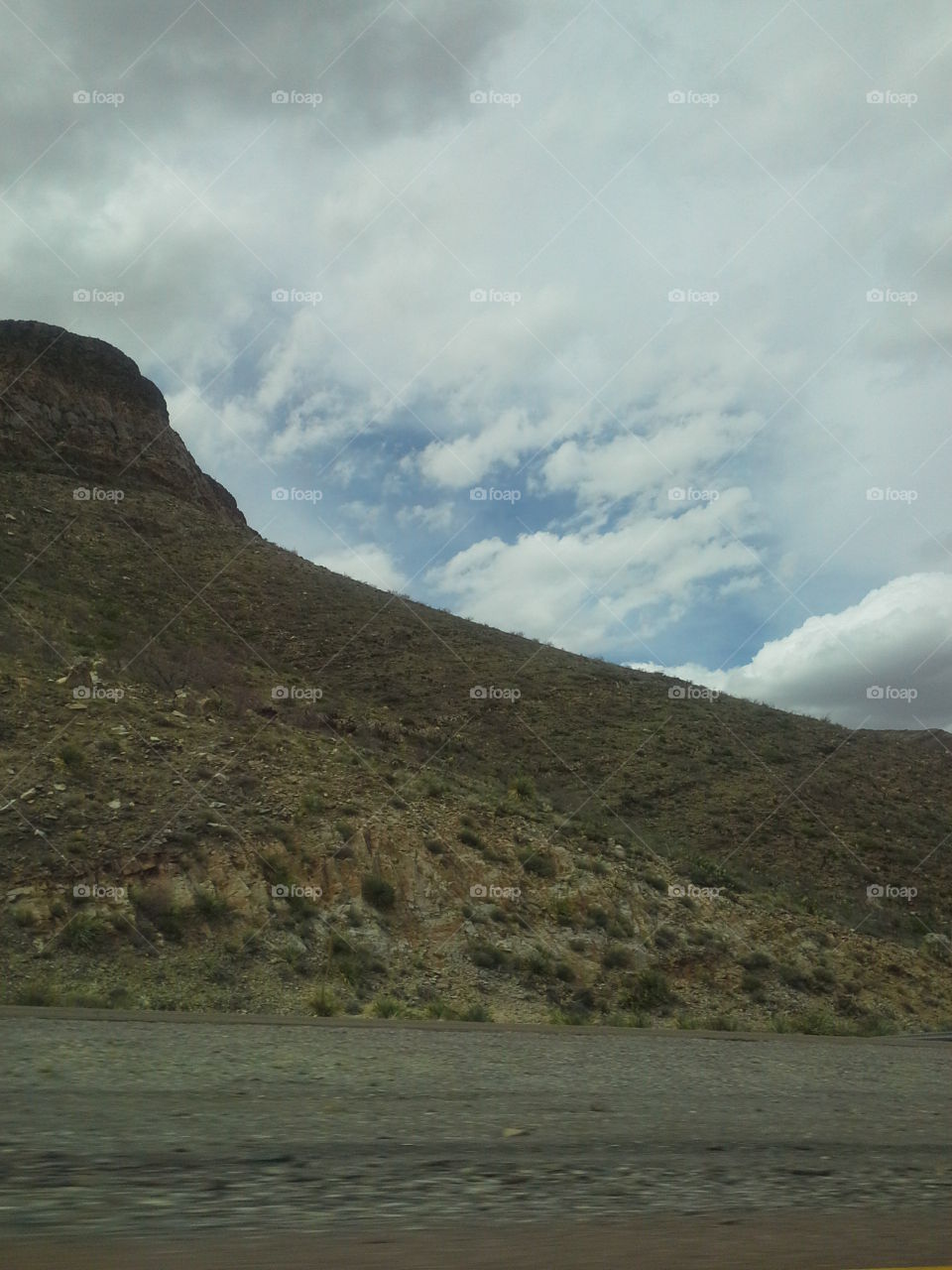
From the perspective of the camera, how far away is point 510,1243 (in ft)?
13.7

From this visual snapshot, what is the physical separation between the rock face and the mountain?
2668 mm

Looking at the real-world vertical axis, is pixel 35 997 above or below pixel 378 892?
below

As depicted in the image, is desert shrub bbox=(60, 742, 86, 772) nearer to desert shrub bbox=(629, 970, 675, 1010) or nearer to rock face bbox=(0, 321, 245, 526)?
desert shrub bbox=(629, 970, 675, 1010)

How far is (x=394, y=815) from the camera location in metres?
26.7

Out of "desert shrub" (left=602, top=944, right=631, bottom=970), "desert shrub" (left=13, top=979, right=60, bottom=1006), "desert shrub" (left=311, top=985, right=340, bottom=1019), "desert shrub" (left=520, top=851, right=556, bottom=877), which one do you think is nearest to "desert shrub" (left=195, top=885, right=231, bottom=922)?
"desert shrub" (left=311, top=985, right=340, bottom=1019)

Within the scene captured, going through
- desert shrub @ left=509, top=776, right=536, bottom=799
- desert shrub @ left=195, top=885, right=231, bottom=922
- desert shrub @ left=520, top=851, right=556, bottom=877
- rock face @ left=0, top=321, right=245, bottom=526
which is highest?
rock face @ left=0, top=321, right=245, bottom=526

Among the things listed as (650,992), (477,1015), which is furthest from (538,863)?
(477,1015)

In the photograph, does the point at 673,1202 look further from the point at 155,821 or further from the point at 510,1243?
the point at 155,821

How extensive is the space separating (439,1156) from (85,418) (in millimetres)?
65143

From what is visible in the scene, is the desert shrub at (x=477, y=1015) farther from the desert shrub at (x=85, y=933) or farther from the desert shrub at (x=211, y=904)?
the desert shrub at (x=85, y=933)

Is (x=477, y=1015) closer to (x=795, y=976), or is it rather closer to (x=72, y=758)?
(x=795, y=976)

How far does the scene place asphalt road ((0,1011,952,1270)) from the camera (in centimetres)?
418

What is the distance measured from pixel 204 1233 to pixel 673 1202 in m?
2.25

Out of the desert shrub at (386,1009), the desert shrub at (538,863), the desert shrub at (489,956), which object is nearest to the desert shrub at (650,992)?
the desert shrub at (489,956)
